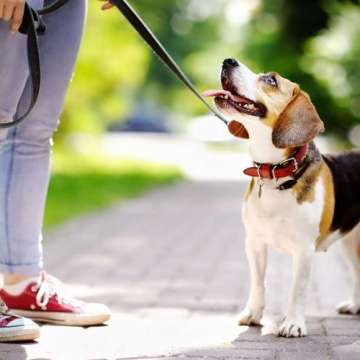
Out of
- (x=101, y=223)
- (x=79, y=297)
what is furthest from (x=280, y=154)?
(x=101, y=223)

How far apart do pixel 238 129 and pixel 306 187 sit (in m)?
0.44

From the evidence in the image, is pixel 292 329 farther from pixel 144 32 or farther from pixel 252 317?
pixel 144 32

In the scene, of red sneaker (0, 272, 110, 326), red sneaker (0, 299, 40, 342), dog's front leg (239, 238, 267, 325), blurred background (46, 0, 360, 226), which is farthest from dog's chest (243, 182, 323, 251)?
blurred background (46, 0, 360, 226)

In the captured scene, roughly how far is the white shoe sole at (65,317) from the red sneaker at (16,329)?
1.23 ft

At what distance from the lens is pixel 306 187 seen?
429cm

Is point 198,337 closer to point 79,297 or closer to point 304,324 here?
point 304,324

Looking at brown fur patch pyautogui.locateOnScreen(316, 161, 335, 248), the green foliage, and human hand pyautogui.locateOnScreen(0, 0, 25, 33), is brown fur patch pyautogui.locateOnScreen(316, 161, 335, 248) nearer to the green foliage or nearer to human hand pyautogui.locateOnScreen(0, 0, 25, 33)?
human hand pyautogui.locateOnScreen(0, 0, 25, 33)

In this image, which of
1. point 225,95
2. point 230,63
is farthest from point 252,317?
point 230,63

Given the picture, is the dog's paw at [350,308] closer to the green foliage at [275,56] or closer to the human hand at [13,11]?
the human hand at [13,11]

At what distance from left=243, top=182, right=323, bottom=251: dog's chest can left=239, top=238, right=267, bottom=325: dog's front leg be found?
0.17 m

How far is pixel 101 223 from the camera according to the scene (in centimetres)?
988

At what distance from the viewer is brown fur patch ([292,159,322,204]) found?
14.0 feet

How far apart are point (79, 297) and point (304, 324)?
5.64 ft

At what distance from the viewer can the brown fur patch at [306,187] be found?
428cm
